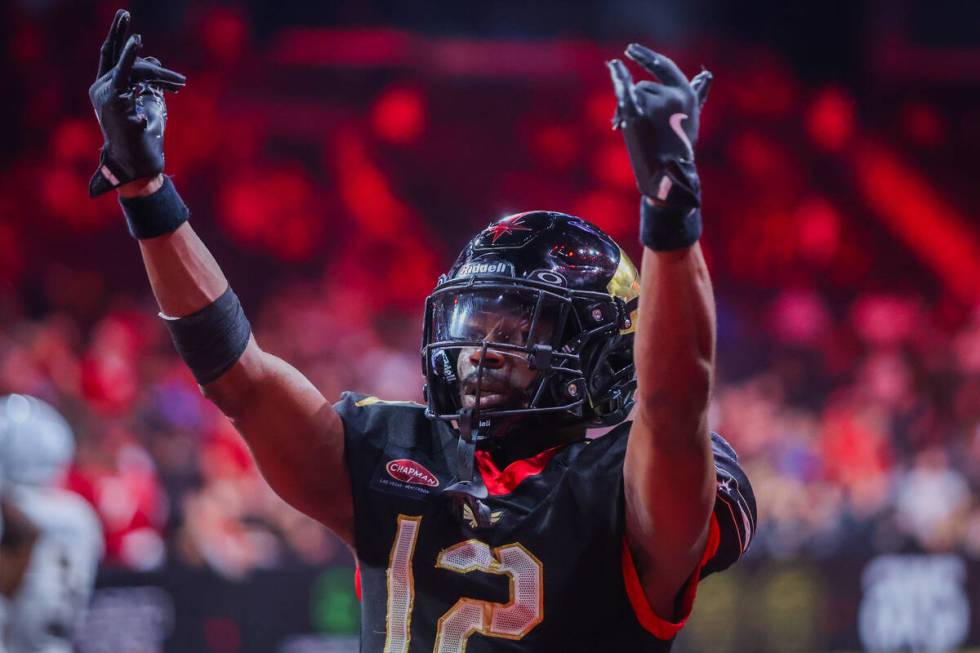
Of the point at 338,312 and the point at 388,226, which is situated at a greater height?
the point at 388,226

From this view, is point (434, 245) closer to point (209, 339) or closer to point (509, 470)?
point (509, 470)

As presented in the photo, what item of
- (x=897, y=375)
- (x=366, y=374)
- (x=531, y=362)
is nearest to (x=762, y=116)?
(x=897, y=375)

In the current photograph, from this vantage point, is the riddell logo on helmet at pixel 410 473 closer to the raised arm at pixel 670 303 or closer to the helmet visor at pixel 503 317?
the helmet visor at pixel 503 317

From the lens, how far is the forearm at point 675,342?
1.60m

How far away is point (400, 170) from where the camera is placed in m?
10.9

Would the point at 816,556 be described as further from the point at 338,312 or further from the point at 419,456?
the point at 338,312

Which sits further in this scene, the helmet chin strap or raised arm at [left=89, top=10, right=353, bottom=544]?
the helmet chin strap

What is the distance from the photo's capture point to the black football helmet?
6.38ft

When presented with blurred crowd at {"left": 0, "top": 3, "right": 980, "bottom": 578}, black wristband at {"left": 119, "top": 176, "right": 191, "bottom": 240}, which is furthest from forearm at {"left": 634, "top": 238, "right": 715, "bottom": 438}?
blurred crowd at {"left": 0, "top": 3, "right": 980, "bottom": 578}

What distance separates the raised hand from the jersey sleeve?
48 cm

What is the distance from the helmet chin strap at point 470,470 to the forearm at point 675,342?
1.15 ft

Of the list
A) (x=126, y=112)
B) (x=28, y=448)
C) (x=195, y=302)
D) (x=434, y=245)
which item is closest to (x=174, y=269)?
(x=195, y=302)

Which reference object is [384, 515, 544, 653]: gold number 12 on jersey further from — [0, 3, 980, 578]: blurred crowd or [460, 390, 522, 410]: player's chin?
[0, 3, 980, 578]: blurred crowd

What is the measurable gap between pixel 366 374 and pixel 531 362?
6.08 metres
